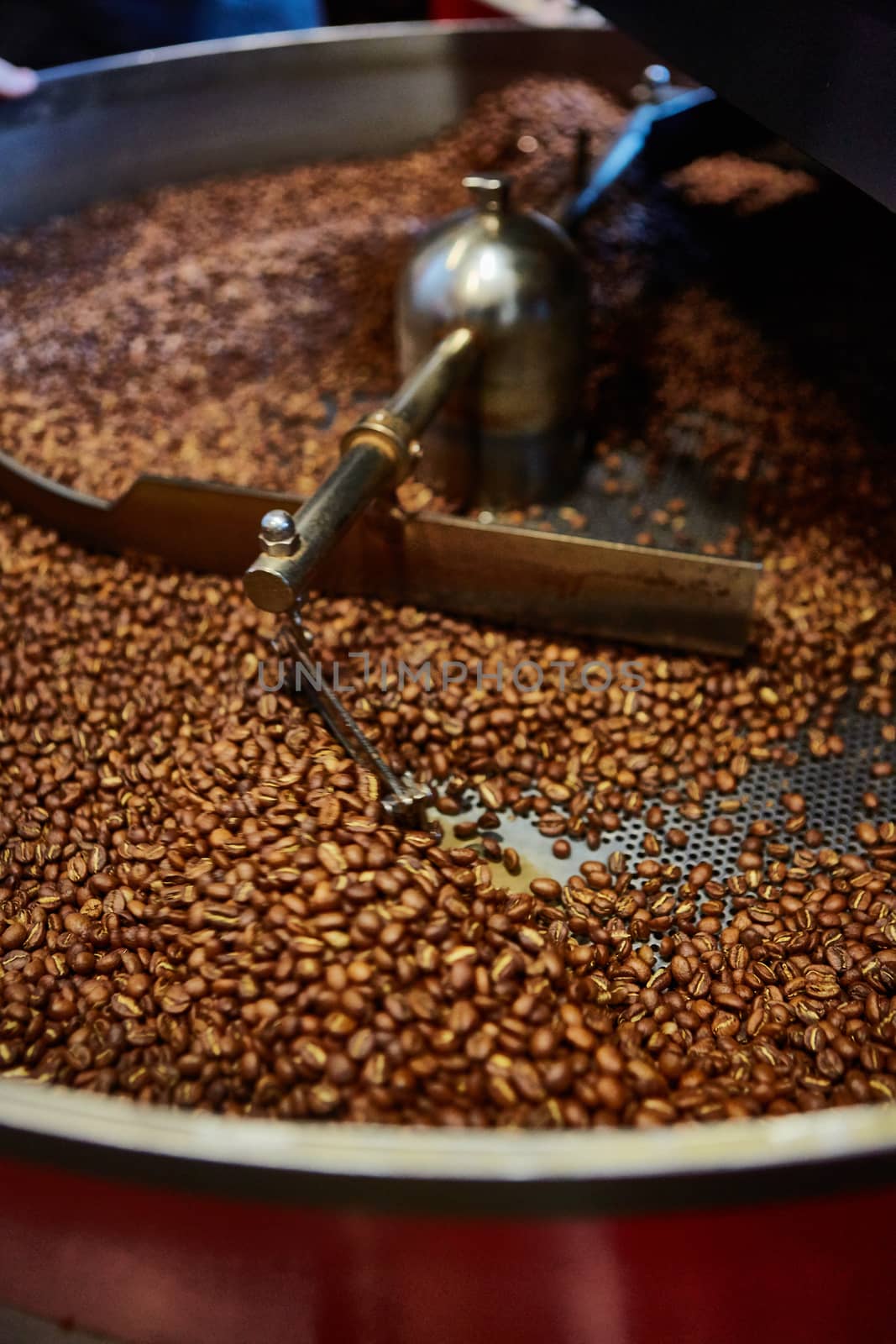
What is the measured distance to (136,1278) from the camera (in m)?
0.89

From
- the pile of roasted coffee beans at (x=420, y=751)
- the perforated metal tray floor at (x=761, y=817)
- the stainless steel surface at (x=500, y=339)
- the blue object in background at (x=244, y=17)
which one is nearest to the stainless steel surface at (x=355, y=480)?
the stainless steel surface at (x=500, y=339)

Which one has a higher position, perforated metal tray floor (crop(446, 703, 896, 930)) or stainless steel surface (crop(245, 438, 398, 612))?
stainless steel surface (crop(245, 438, 398, 612))

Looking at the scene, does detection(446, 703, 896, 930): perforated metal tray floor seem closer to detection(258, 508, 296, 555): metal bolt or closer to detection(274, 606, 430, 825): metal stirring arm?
detection(274, 606, 430, 825): metal stirring arm

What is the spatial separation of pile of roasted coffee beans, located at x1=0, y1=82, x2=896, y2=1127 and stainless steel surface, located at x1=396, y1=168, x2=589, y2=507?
26 centimetres

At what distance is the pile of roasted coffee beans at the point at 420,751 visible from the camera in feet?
3.24

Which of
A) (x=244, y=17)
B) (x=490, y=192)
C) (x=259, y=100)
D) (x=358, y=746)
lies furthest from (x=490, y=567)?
(x=244, y=17)

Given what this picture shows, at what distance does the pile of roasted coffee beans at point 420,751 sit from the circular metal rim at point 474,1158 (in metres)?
0.24

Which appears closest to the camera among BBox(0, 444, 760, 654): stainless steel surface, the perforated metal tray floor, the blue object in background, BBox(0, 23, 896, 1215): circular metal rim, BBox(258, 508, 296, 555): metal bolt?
BBox(0, 23, 896, 1215): circular metal rim

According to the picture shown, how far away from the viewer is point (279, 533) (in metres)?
1.09

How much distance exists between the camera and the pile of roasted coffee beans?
0.99 metres

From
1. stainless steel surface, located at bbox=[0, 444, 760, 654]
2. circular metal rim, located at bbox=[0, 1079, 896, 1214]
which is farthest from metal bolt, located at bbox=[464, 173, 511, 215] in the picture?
circular metal rim, located at bbox=[0, 1079, 896, 1214]

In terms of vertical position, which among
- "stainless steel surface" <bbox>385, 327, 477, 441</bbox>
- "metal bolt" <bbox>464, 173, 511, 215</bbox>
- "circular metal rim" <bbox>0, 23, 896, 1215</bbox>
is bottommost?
"circular metal rim" <bbox>0, 23, 896, 1215</bbox>

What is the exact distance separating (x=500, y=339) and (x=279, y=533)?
0.74m

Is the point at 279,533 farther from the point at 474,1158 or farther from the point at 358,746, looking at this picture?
the point at 474,1158
